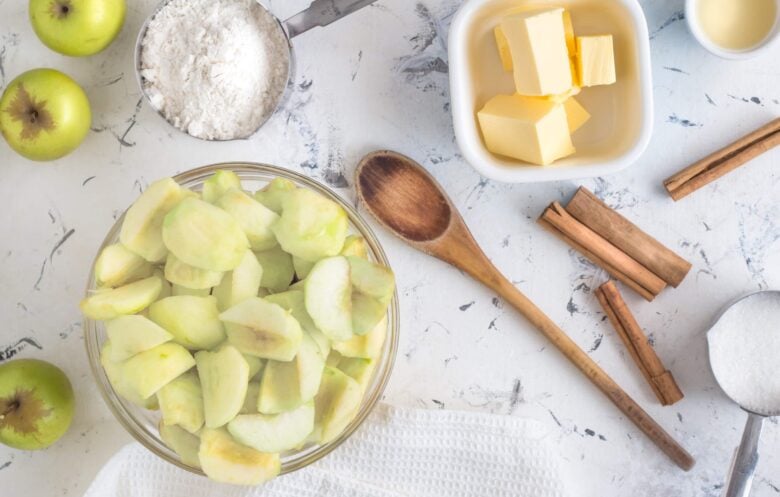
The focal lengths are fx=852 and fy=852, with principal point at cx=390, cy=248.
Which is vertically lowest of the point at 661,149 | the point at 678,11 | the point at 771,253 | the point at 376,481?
the point at 376,481

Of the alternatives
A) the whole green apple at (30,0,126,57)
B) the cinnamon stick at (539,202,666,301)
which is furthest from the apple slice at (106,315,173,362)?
the cinnamon stick at (539,202,666,301)

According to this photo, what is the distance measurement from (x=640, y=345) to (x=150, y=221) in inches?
24.7

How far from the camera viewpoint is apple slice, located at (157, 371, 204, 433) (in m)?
0.82

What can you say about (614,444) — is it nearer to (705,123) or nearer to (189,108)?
(705,123)

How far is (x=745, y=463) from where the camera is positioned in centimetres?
104

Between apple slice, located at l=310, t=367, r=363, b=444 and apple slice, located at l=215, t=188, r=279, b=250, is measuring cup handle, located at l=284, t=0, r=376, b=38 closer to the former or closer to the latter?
apple slice, located at l=215, t=188, r=279, b=250

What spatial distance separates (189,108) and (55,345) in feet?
1.22

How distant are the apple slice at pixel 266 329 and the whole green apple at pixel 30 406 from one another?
1.23 ft

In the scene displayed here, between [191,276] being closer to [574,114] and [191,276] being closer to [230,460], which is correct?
[230,460]

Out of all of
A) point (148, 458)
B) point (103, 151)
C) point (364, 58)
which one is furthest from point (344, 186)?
point (148, 458)

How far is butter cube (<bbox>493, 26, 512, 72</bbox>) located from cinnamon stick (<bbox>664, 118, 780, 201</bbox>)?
0.83ft

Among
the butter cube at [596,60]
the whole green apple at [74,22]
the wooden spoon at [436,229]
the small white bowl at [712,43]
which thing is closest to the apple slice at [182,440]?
the wooden spoon at [436,229]

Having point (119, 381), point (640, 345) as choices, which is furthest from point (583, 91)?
point (119, 381)

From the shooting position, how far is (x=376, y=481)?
3.50 ft
